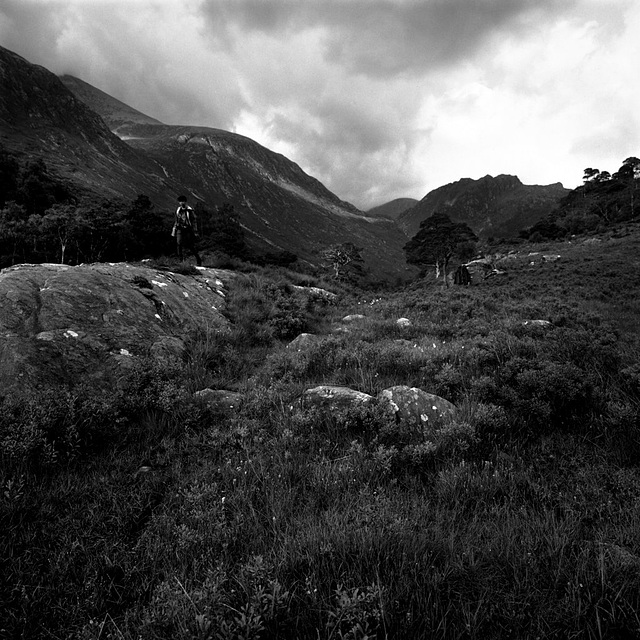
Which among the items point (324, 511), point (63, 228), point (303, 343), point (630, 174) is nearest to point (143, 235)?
point (63, 228)

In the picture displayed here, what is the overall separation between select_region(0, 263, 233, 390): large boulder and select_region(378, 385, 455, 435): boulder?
3700 mm

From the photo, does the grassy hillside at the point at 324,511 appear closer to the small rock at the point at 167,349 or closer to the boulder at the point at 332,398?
the boulder at the point at 332,398

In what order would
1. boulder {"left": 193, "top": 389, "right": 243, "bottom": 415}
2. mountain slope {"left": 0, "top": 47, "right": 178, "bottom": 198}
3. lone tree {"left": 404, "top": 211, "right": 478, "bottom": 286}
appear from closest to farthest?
boulder {"left": 193, "top": 389, "right": 243, "bottom": 415} → lone tree {"left": 404, "top": 211, "right": 478, "bottom": 286} → mountain slope {"left": 0, "top": 47, "right": 178, "bottom": 198}

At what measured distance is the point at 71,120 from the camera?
534 feet

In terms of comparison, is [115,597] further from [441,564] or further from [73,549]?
[441,564]

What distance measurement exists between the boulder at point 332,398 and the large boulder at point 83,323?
2536mm

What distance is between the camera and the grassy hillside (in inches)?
69.4

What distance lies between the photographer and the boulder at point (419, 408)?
12.5 feet

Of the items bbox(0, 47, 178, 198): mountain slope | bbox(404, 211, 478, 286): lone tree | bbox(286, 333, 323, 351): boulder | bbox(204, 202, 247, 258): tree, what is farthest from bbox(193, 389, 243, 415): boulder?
bbox(0, 47, 178, 198): mountain slope

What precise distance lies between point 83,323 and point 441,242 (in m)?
48.6

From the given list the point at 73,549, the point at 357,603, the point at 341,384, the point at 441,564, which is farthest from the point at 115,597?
the point at 341,384

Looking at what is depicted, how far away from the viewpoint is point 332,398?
4312 millimetres

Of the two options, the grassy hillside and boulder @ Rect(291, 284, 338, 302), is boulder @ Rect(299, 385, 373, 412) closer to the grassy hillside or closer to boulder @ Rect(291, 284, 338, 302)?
the grassy hillside

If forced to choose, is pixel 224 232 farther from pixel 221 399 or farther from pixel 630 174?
pixel 630 174
